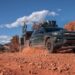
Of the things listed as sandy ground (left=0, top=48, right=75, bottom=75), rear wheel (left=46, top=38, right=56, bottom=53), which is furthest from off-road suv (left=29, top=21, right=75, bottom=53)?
sandy ground (left=0, top=48, right=75, bottom=75)

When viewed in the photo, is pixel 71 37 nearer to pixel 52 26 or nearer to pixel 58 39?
pixel 58 39

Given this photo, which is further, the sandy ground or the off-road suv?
the off-road suv

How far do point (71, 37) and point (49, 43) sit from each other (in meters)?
1.19

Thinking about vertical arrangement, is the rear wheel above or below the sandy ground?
above

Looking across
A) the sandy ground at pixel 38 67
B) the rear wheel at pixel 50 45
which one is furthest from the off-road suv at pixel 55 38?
the sandy ground at pixel 38 67

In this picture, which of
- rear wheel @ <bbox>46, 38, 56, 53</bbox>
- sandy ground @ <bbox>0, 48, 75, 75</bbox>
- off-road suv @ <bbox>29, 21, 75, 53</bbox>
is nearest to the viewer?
sandy ground @ <bbox>0, 48, 75, 75</bbox>

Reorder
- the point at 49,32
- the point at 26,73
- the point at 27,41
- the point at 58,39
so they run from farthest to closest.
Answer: the point at 27,41 → the point at 49,32 → the point at 58,39 → the point at 26,73

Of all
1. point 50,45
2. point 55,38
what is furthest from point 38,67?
point 50,45

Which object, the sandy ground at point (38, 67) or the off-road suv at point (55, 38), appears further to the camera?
the off-road suv at point (55, 38)

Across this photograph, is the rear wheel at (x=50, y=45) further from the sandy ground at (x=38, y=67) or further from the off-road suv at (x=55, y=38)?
the sandy ground at (x=38, y=67)

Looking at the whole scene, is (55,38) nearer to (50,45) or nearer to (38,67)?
(50,45)

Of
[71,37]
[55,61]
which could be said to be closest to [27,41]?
[71,37]

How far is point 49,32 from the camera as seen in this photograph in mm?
15711

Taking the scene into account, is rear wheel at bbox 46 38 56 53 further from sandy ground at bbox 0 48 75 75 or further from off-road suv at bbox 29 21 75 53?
sandy ground at bbox 0 48 75 75
